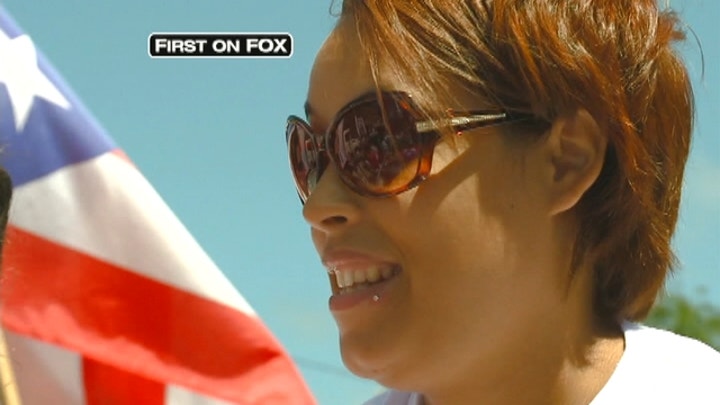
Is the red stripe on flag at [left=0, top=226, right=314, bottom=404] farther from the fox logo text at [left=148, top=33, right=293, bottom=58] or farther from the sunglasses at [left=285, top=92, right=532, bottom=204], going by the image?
the sunglasses at [left=285, top=92, right=532, bottom=204]

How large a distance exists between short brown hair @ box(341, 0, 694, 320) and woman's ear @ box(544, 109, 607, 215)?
2 centimetres

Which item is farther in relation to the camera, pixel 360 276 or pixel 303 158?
pixel 303 158

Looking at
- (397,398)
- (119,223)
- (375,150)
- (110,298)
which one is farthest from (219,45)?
(375,150)

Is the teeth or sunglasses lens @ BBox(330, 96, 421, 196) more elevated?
sunglasses lens @ BBox(330, 96, 421, 196)

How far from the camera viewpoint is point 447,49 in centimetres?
202

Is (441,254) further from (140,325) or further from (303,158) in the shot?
(140,325)

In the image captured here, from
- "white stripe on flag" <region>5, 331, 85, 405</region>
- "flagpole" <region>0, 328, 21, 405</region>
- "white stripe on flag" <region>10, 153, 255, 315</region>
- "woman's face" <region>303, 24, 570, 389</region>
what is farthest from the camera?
"white stripe on flag" <region>10, 153, 255, 315</region>

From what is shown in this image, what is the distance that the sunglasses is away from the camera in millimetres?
2008

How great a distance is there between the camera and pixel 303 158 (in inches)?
84.8

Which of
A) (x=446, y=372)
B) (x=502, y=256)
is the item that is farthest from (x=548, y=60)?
(x=446, y=372)

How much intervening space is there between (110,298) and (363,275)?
2461 mm

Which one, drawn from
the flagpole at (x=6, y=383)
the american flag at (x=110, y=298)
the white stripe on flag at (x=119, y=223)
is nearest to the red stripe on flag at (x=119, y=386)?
the american flag at (x=110, y=298)

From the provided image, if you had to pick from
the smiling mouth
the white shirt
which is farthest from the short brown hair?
the smiling mouth

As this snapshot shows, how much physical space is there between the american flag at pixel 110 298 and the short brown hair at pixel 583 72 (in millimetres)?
2240
